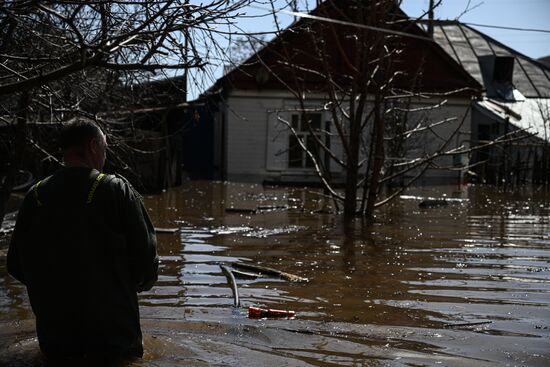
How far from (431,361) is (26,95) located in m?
5.64

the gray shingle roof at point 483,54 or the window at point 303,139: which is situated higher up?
the gray shingle roof at point 483,54

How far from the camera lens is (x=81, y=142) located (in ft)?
Result: 15.2

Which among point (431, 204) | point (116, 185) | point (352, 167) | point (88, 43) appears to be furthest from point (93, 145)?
point (431, 204)

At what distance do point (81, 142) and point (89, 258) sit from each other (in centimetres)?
62

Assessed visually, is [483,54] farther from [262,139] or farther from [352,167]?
[352,167]

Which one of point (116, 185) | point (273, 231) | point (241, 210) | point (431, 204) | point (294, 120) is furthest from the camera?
point (294, 120)

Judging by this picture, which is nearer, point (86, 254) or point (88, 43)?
point (86, 254)

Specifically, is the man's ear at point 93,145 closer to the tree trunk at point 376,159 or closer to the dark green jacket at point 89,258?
the dark green jacket at point 89,258

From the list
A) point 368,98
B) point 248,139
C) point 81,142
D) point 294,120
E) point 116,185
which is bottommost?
point 116,185

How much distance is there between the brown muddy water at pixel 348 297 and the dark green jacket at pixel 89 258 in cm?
41

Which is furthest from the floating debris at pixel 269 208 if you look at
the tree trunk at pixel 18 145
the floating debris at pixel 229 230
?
the tree trunk at pixel 18 145

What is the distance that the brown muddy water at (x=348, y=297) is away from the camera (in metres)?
5.69

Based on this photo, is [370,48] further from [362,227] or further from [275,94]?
[275,94]

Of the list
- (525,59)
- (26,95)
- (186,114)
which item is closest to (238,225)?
(26,95)
